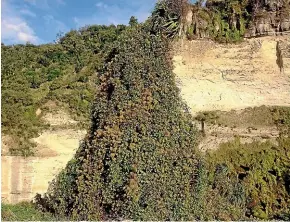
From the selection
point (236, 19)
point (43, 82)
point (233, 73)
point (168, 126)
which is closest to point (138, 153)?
point (168, 126)

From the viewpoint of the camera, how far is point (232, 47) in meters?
12.3

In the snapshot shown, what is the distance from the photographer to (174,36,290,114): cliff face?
11.8 metres

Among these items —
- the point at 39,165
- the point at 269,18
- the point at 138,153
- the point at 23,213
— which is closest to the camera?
the point at 138,153

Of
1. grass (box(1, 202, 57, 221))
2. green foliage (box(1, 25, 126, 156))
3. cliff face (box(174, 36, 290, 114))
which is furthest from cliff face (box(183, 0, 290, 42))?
grass (box(1, 202, 57, 221))

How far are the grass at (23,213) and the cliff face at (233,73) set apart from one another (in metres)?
5.22

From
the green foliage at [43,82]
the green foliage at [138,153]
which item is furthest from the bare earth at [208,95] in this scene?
the green foliage at [138,153]

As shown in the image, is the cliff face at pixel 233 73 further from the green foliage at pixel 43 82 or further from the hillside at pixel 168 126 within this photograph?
the green foliage at pixel 43 82

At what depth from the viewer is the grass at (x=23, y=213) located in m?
8.52

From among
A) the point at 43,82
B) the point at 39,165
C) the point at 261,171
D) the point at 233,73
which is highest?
the point at 43,82

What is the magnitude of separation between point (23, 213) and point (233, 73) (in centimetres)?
715

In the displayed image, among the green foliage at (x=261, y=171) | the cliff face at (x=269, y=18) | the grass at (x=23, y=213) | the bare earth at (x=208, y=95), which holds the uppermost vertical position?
the cliff face at (x=269, y=18)

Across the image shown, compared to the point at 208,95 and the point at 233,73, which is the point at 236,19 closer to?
the point at 233,73

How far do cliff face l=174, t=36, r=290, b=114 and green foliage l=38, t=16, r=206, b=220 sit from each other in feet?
8.94

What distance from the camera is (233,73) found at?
12.1 meters
